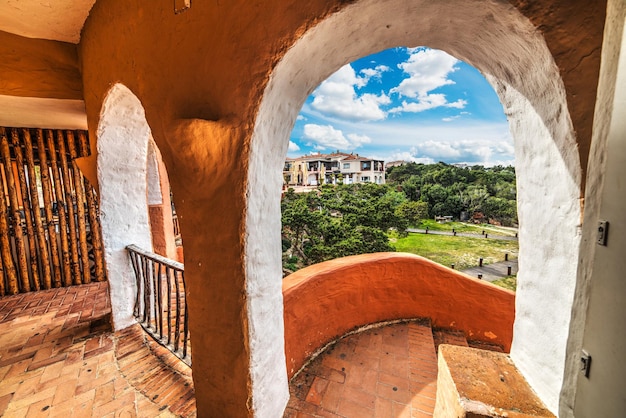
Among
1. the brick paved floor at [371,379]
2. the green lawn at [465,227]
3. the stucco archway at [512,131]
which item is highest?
the stucco archway at [512,131]

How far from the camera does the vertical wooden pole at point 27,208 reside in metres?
4.48

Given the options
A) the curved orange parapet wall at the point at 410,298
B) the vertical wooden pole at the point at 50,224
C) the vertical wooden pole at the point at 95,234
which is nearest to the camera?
the curved orange parapet wall at the point at 410,298

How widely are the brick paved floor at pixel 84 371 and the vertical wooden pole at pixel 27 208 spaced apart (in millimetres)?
1227

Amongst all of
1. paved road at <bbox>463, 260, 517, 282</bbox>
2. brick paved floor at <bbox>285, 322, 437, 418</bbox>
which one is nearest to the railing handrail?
brick paved floor at <bbox>285, 322, 437, 418</bbox>

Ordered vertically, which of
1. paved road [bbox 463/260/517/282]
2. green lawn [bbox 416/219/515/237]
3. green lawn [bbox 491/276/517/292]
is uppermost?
green lawn [bbox 416/219/515/237]

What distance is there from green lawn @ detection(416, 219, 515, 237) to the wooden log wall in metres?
27.0

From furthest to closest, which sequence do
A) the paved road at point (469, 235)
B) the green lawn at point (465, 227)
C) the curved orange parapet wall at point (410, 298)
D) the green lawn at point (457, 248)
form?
the green lawn at point (465, 227) → the paved road at point (469, 235) → the green lawn at point (457, 248) → the curved orange parapet wall at point (410, 298)

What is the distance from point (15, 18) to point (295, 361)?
458 centimetres

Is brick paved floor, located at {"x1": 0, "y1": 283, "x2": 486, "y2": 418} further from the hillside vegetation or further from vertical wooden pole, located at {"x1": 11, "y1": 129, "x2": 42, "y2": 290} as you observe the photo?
the hillside vegetation

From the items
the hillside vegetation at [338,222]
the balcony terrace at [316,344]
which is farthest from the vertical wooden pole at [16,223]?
the hillside vegetation at [338,222]

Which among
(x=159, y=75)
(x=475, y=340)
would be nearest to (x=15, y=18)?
(x=159, y=75)

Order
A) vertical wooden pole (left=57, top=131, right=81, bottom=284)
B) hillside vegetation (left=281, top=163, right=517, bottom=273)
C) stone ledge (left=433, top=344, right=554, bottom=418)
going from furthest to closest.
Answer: hillside vegetation (left=281, top=163, right=517, bottom=273)
vertical wooden pole (left=57, top=131, right=81, bottom=284)
stone ledge (left=433, top=344, right=554, bottom=418)

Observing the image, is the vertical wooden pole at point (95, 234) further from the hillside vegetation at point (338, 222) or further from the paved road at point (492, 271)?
the paved road at point (492, 271)

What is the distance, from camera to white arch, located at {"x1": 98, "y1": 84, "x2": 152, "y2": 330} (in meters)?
2.88
